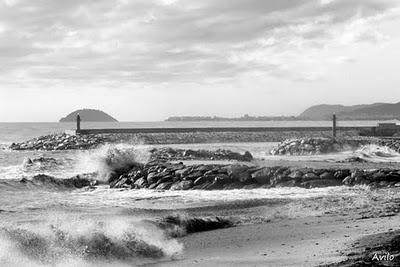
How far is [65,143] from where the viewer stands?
53938 millimetres

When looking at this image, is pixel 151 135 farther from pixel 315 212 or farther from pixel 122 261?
pixel 122 261

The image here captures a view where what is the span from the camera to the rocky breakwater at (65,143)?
52.5 metres

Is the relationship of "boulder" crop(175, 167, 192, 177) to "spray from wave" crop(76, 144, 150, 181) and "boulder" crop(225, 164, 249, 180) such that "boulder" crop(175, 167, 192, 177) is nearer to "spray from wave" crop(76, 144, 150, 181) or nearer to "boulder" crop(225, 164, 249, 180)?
"boulder" crop(225, 164, 249, 180)

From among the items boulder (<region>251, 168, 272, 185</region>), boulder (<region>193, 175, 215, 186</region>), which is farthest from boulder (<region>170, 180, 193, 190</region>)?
boulder (<region>251, 168, 272, 185</region>)

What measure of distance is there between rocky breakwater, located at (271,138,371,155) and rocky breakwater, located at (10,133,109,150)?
18668 mm

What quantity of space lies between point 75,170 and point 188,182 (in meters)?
9.36

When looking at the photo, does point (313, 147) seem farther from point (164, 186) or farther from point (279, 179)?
point (164, 186)

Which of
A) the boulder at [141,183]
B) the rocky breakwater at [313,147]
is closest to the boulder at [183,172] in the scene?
the boulder at [141,183]

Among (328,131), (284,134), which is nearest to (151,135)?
(284,134)

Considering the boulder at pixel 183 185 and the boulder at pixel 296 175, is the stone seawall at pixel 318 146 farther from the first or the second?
the boulder at pixel 183 185

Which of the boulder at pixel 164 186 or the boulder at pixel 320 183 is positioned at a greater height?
the boulder at pixel 320 183

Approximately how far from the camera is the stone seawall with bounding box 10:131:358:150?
177 ft

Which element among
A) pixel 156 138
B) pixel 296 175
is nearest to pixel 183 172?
pixel 296 175

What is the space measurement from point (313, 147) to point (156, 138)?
822 inches
